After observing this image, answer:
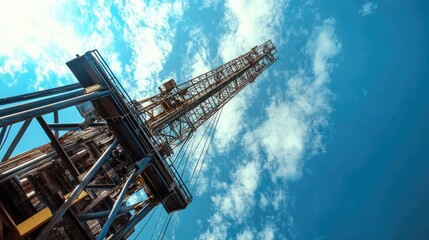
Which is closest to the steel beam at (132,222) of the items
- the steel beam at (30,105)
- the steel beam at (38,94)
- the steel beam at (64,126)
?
the steel beam at (64,126)

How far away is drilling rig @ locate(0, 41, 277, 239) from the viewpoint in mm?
5324

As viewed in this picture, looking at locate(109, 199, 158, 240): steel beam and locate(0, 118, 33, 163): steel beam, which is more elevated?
locate(0, 118, 33, 163): steel beam

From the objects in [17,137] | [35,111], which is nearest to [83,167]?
[17,137]

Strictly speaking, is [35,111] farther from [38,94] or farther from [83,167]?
[83,167]

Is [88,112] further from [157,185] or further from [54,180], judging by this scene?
[157,185]

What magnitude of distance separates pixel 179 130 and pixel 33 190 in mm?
10847

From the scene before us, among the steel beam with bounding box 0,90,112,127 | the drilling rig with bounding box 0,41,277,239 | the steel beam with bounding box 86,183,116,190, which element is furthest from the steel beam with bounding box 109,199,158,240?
the steel beam with bounding box 0,90,112,127

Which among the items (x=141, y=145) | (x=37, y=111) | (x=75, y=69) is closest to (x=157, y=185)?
(x=141, y=145)

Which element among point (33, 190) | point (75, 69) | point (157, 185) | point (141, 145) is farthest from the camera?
point (157, 185)

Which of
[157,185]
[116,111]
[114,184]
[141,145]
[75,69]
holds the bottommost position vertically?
[157,185]

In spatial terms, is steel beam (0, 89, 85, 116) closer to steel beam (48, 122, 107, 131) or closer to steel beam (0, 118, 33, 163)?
steel beam (0, 118, 33, 163)

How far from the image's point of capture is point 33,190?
23.8 ft

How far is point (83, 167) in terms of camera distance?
9359mm

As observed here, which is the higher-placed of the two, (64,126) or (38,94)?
(38,94)
